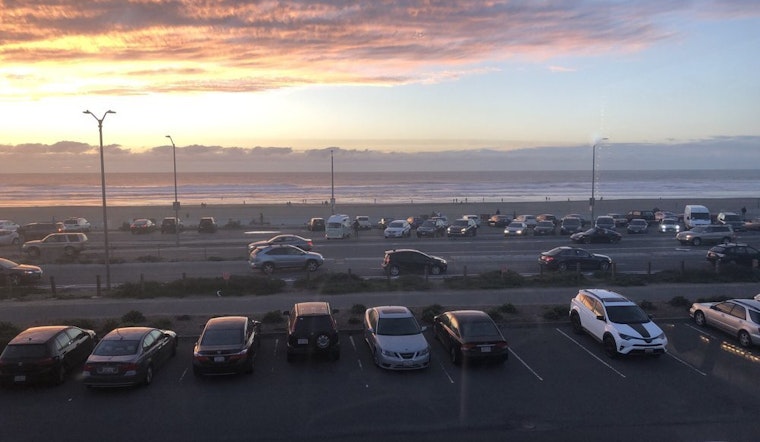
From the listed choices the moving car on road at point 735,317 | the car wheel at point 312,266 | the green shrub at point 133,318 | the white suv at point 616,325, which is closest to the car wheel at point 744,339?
the moving car on road at point 735,317

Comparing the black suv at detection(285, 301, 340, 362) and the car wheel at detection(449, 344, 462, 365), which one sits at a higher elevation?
the black suv at detection(285, 301, 340, 362)

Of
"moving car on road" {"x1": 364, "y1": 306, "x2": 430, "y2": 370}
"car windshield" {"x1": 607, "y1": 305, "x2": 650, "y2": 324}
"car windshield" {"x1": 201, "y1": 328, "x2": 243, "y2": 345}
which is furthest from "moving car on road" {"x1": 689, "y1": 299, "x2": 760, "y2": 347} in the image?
"car windshield" {"x1": 201, "y1": 328, "x2": 243, "y2": 345}

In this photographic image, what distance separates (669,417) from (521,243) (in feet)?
105

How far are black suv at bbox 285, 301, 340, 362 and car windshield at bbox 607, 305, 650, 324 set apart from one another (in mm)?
7975

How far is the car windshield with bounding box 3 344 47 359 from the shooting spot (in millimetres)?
14421

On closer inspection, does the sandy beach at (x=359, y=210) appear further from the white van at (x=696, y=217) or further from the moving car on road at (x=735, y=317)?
the moving car on road at (x=735, y=317)

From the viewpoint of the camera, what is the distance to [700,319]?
20.5 m

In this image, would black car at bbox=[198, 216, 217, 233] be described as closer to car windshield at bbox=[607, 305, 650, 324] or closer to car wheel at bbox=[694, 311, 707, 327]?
car wheel at bbox=[694, 311, 707, 327]

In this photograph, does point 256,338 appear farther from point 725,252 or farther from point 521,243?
point 521,243

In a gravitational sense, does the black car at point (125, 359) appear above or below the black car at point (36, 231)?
below

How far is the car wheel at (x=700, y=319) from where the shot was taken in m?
20.3

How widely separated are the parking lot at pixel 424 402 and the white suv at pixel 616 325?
46 cm

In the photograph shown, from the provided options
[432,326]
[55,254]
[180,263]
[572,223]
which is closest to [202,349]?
[432,326]

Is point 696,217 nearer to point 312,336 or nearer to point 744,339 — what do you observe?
point 744,339
